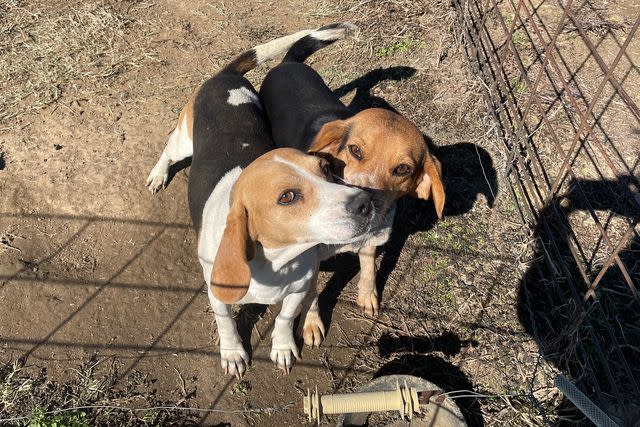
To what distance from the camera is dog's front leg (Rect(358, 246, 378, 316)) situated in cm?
377

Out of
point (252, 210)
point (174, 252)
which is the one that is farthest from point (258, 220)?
point (174, 252)

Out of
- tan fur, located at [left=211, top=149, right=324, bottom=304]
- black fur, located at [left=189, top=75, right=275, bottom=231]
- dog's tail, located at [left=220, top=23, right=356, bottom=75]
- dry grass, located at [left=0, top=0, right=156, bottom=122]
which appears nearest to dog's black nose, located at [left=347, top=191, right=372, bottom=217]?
tan fur, located at [left=211, top=149, right=324, bottom=304]

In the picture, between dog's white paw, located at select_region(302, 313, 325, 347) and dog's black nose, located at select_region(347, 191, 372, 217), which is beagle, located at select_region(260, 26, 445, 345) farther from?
dog's black nose, located at select_region(347, 191, 372, 217)

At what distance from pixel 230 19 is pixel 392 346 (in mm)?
4686

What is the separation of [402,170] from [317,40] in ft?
7.00

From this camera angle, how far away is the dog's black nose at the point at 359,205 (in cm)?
236

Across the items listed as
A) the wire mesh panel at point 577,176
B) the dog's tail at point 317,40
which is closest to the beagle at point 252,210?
the dog's tail at point 317,40

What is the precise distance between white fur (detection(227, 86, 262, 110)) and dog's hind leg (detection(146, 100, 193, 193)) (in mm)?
486

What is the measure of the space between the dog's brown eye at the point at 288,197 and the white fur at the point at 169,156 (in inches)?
88.3

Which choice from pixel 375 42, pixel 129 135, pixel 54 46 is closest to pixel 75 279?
pixel 129 135

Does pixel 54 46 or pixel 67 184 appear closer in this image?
pixel 67 184

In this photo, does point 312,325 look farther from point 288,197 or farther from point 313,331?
point 288,197

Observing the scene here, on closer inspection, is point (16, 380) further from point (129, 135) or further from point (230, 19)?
point (230, 19)

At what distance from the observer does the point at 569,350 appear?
337 cm
